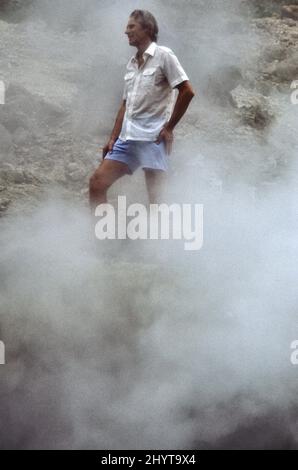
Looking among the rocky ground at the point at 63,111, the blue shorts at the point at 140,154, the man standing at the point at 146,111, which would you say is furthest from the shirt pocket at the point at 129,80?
the rocky ground at the point at 63,111

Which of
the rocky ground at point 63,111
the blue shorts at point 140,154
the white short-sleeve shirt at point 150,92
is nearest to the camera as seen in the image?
the white short-sleeve shirt at point 150,92

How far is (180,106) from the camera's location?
352 centimetres

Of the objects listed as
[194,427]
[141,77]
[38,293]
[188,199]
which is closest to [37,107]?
[188,199]

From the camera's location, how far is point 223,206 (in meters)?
4.65

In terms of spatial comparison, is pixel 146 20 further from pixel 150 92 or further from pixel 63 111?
pixel 63 111

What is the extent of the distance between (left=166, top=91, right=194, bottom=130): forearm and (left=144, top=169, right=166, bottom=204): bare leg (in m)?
0.25

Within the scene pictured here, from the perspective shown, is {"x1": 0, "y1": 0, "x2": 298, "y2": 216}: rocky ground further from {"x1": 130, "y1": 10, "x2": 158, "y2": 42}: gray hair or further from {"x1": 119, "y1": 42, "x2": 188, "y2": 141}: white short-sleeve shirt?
{"x1": 130, "y1": 10, "x2": 158, "y2": 42}: gray hair

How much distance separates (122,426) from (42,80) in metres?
3.77

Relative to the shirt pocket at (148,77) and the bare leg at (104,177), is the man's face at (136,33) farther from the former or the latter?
the bare leg at (104,177)

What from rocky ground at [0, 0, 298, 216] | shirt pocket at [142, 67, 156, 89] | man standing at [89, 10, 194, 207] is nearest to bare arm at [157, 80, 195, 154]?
man standing at [89, 10, 194, 207]

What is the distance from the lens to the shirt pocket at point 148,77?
3.46m

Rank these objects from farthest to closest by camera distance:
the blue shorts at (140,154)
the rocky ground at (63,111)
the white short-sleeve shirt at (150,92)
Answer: the rocky ground at (63,111), the blue shorts at (140,154), the white short-sleeve shirt at (150,92)

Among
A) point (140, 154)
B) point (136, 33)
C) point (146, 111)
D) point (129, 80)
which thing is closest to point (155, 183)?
point (140, 154)

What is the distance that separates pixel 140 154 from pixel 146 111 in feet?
0.74
